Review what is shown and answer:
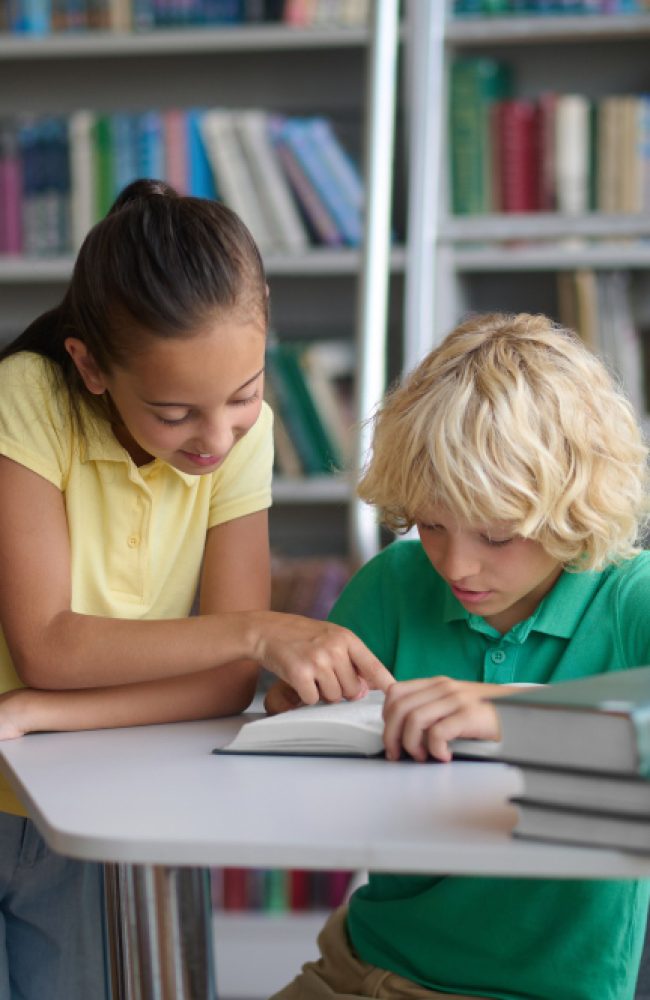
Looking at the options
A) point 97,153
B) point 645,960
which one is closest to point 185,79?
point 97,153

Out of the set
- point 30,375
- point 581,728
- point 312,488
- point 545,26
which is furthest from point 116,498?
point 545,26

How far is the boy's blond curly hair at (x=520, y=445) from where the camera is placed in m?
1.06

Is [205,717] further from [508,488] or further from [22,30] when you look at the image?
[22,30]

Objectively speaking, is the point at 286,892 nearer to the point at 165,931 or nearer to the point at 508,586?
the point at 508,586

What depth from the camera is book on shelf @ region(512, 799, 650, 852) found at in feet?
2.20

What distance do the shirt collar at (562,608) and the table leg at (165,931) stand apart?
0.40m

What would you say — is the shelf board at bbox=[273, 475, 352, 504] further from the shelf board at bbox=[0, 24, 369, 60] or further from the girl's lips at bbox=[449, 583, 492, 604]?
the girl's lips at bbox=[449, 583, 492, 604]

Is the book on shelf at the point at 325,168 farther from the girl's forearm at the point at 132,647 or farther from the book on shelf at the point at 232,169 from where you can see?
the girl's forearm at the point at 132,647

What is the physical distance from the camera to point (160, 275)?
1.07 metres

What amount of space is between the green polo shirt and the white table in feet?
0.69

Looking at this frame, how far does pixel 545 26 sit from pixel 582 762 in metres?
2.06

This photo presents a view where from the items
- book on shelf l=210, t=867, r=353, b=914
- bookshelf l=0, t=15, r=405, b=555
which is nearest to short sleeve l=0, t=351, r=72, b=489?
bookshelf l=0, t=15, r=405, b=555

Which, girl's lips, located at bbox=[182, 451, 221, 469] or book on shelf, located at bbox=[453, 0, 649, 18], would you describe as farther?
book on shelf, located at bbox=[453, 0, 649, 18]

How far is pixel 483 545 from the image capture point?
1075 millimetres
